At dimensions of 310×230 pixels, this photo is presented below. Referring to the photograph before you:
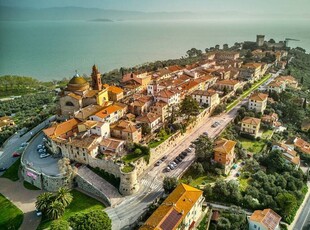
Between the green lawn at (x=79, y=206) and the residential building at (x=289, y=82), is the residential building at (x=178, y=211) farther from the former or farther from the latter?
the residential building at (x=289, y=82)

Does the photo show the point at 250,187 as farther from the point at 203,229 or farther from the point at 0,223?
the point at 0,223

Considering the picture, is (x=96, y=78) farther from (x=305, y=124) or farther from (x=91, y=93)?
(x=305, y=124)

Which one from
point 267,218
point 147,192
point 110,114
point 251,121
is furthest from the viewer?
point 251,121

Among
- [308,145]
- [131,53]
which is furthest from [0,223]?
[131,53]

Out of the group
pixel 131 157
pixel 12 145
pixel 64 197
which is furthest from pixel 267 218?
pixel 12 145

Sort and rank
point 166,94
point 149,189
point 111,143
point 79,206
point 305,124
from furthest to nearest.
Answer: point 305,124
point 166,94
point 111,143
point 149,189
point 79,206

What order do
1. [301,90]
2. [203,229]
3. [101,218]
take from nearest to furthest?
[101,218]
[203,229]
[301,90]
